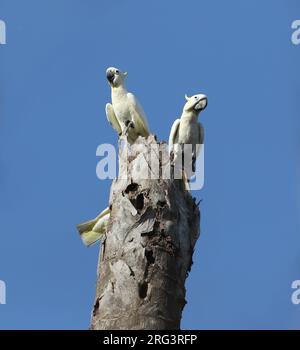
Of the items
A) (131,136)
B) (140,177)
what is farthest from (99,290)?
(131,136)

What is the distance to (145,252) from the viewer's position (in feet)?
39.0

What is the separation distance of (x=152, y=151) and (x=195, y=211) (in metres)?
0.90

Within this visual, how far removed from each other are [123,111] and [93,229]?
11.1 ft

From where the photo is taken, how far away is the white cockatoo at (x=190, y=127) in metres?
16.1

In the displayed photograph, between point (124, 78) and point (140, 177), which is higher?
point (124, 78)

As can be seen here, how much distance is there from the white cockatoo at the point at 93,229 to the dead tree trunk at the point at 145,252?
4.86 ft

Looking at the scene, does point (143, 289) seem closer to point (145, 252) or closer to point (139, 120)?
point (145, 252)

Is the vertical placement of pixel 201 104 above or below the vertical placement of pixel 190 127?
above

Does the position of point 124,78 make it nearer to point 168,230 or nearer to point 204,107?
point 204,107

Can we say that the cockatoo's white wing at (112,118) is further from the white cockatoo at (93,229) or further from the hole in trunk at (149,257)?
the hole in trunk at (149,257)

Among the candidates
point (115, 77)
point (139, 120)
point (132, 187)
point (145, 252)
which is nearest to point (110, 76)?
point (115, 77)

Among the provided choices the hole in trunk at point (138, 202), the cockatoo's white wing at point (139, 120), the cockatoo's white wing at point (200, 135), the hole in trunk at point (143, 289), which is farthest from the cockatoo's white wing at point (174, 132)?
the hole in trunk at point (143, 289)

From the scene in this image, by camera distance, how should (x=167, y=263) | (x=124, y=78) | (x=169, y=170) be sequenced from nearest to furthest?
(x=167, y=263), (x=169, y=170), (x=124, y=78)

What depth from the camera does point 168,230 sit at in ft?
39.8
